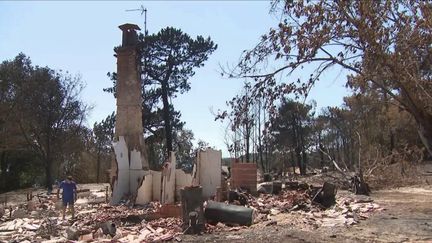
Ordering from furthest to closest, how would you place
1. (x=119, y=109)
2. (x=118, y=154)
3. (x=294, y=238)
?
(x=119, y=109) < (x=118, y=154) < (x=294, y=238)

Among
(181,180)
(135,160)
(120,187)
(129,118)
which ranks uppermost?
(129,118)

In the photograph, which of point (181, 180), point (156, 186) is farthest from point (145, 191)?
point (181, 180)

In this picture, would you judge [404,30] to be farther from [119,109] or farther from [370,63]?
[119,109]

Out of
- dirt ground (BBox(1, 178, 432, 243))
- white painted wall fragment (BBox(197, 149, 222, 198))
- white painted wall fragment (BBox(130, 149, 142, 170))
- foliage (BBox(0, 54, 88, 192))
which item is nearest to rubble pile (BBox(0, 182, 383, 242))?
dirt ground (BBox(1, 178, 432, 243))

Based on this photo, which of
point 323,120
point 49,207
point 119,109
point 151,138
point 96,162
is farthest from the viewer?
point 323,120

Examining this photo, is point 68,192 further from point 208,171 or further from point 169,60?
point 169,60

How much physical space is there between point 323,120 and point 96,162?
2672 centimetres

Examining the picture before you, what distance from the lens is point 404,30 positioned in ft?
33.9

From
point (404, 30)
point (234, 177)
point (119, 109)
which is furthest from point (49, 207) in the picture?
point (404, 30)

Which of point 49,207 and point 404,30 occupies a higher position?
point 404,30

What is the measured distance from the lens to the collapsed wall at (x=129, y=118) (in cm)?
2766

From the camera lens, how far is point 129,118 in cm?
2978

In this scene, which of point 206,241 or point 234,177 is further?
point 234,177

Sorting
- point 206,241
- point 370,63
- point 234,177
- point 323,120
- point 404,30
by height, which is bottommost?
point 206,241
